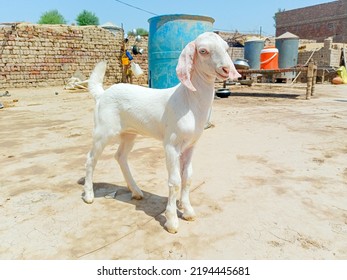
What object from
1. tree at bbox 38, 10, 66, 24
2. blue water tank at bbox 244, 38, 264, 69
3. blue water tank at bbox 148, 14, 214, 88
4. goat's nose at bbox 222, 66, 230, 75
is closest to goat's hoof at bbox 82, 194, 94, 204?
goat's nose at bbox 222, 66, 230, 75

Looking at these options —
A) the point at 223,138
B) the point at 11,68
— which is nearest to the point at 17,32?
the point at 11,68

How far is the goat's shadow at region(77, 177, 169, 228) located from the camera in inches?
104

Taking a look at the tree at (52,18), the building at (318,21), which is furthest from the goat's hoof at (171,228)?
the tree at (52,18)

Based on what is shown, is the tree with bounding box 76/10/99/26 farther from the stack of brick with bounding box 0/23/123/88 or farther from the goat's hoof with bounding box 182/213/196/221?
the goat's hoof with bounding box 182/213/196/221

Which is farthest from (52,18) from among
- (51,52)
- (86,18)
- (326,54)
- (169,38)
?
(169,38)

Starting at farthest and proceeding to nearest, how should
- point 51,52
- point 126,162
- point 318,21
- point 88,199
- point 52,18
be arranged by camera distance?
point 52,18 → point 318,21 → point 51,52 → point 126,162 → point 88,199

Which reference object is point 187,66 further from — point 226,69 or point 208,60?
point 226,69

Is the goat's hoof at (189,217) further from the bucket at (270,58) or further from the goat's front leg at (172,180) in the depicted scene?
the bucket at (270,58)

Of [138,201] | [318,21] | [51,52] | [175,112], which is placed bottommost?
[138,201]

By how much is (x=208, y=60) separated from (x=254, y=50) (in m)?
16.3

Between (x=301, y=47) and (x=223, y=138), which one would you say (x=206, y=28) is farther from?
(x=301, y=47)

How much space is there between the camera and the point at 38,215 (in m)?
2.58

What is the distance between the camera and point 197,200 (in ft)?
9.50

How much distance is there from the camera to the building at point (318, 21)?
28953 millimetres
